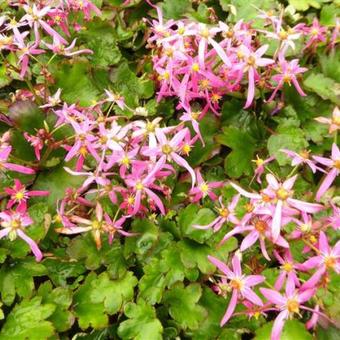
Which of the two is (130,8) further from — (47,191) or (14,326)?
(14,326)

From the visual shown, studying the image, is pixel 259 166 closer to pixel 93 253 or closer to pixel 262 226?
pixel 262 226

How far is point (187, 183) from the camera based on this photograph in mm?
1662

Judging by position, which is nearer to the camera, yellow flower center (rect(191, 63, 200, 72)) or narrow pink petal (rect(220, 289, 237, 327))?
narrow pink petal (rect(220, 289, 237, 327))

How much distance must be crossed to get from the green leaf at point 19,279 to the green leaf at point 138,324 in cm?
29

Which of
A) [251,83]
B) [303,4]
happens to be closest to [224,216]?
[251,83]

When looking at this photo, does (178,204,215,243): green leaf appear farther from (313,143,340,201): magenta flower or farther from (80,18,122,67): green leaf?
(80,18,122,67): green leaf

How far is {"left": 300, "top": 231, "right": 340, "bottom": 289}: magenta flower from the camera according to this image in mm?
1259

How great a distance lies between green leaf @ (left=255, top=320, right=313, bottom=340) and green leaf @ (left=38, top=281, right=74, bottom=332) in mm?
562

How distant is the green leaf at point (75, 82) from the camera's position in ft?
6.01

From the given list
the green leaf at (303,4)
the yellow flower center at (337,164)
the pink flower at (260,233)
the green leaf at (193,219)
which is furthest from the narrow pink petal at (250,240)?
the green leaf at (303,4)

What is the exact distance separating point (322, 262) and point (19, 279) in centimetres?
89

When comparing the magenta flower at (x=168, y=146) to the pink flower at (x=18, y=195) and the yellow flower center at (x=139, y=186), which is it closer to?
the yellow flower center at (x=139, y=186)

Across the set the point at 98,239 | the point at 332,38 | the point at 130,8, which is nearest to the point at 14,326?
the point at 98,239

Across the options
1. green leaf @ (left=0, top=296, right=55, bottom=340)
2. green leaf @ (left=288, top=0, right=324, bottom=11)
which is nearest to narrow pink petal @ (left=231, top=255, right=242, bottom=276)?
green leaf @ (left=0, top=296, right=55, bottom=340)
